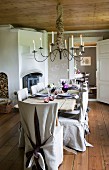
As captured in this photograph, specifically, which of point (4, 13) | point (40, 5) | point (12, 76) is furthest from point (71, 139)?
point (12, 76)

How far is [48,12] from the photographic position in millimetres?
4926

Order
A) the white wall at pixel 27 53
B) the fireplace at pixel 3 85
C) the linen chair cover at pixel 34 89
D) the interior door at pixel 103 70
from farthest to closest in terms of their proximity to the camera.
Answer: the interior door at pixel 103 70, the fireplace at pixel 3 85, the white wall at pixel 27 53, the linen chair cover at pixel 34 89

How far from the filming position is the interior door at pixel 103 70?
708 cm

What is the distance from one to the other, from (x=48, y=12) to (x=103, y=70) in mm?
3163

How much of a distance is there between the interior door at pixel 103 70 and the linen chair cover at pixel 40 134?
492cm

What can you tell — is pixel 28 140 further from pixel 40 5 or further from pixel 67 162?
pixel 40 5

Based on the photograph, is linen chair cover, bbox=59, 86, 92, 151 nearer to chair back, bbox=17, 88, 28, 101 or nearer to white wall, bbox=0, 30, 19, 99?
chair back, bbox=17, 88, 28, 101

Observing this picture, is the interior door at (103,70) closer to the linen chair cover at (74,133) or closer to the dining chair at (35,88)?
the dining chair at (35,88)

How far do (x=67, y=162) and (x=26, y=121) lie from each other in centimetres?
93

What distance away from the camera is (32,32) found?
22.2ft

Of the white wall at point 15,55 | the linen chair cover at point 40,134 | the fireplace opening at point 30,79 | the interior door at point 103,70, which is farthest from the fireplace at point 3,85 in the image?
the linen chair cover at point 40,134

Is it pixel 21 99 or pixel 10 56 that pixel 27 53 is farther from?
pixel 21 99

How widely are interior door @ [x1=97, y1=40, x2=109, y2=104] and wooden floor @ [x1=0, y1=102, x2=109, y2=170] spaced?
7.16 feet

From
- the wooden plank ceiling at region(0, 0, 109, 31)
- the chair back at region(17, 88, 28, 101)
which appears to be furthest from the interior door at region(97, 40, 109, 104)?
the chair back at region(17, 88, 28, 101)
